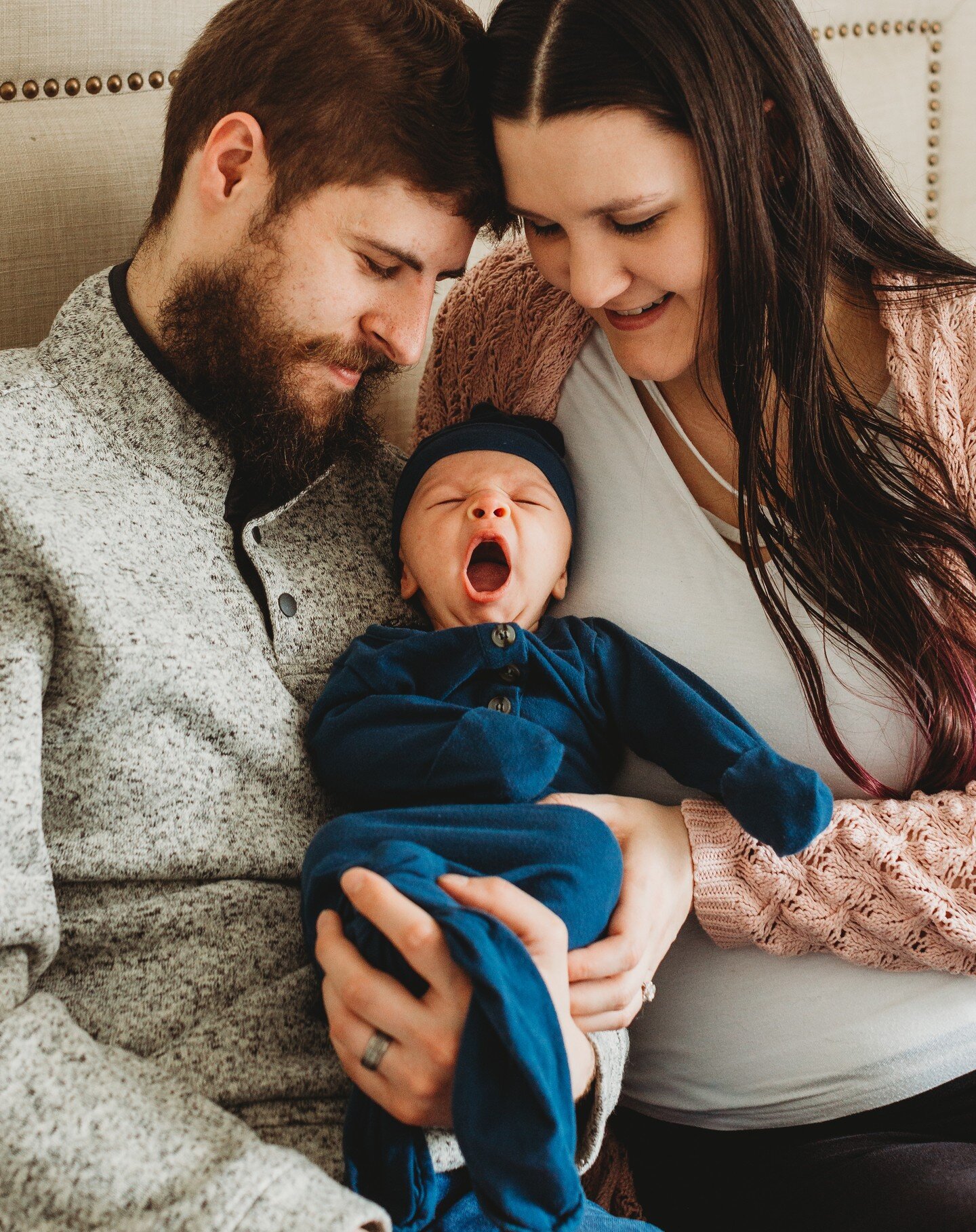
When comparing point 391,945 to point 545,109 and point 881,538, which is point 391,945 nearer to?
point 881,538

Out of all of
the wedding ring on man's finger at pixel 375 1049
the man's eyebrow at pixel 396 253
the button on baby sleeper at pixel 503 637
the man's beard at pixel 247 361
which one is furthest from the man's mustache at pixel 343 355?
the wedding ring on man's finger at pixel 375 1049

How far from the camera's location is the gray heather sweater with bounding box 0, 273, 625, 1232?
80 centimetres

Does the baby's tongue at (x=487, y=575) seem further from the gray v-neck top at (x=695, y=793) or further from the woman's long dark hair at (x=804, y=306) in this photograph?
the woman's long dark hair at (x=804, y=306)

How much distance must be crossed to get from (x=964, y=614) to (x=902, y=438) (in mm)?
198

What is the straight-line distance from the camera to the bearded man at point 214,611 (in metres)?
0.84

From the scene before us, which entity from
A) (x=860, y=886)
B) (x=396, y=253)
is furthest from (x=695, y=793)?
(x=396, y=253)

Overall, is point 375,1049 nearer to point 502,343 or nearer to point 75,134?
point 502,343

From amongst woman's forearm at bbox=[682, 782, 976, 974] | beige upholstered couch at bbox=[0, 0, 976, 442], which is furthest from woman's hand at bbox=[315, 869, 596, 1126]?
beige upholstered couch at bbox=[0, 0, 976, 442]

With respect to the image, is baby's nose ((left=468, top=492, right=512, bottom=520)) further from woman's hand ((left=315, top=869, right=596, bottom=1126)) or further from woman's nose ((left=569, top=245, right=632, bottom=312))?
woman's hand ((left=315, top=869, right=596, bottom=1126))

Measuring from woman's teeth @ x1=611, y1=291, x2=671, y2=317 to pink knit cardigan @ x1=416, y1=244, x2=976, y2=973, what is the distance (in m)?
0.25

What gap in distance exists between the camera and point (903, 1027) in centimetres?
109

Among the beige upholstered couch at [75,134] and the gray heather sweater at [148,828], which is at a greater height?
the beige upholstered couch at [75,134]

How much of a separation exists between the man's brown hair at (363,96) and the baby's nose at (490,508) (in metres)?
0.33

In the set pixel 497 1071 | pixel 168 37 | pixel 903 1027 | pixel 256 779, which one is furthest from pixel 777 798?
pixel 168 37
